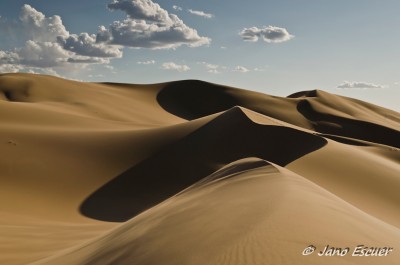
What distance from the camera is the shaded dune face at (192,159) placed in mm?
12023

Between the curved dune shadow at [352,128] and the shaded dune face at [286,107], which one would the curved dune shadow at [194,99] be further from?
the curved dune shadow at [352,128]

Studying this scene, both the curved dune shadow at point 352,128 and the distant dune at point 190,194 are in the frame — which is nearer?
the distant dune at point 190,194

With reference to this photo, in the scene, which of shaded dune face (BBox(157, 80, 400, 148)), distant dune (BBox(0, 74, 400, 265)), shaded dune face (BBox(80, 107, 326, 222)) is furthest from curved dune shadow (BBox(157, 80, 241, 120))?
shaded dune face (BBox(80, 107, 326, 222))

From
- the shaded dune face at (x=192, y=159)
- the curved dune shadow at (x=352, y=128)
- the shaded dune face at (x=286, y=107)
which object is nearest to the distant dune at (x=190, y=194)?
the shaded dune face at (x=192, y=159)

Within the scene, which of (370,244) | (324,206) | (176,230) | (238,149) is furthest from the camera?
(238,149)

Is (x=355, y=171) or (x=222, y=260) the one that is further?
(x=355, y=171)

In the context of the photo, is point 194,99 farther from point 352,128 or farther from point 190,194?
point 190,194

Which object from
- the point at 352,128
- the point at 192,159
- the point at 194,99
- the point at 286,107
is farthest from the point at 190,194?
the point at 194,99

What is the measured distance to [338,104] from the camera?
185 feet

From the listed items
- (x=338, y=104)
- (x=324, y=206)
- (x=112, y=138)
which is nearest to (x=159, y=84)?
(x=338, y=104)

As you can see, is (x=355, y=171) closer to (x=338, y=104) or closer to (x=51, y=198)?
(x=51, y=198)

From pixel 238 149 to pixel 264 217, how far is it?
36.8 ft

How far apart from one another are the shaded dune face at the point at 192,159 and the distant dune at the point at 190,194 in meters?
0.04

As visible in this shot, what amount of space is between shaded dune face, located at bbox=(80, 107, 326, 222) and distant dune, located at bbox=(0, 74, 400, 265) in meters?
0.04
